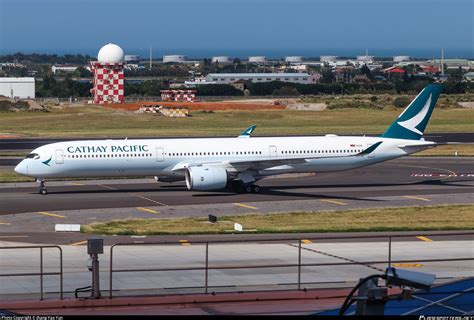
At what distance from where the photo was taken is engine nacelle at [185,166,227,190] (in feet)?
170

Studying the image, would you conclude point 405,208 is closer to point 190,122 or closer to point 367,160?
point 367,160

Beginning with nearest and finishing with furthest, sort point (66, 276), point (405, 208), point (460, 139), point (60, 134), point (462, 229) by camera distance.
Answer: point (66, 276) < point (462, 229) < point (405, 208) < point (460, 139) < point (60, 134)

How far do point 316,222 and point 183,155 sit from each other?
13.2 m

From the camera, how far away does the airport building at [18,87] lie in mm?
170375

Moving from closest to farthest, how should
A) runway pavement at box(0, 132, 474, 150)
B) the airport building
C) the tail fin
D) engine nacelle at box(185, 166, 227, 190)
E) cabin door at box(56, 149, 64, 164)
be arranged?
engine nacelle at box(185, 166, 227, 190)
cabin door at box(56, 149, 64, 164)
the tail fin
runway pavement at box(0, 132, 474, 150)
the airport building

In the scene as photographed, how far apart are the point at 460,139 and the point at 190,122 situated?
34.0m

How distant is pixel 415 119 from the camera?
5856cm

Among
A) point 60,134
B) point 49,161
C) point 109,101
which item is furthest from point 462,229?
→ point 109,101

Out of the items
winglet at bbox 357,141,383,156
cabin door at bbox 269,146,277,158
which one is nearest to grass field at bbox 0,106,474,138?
winglet at bbox 357,141,383,156

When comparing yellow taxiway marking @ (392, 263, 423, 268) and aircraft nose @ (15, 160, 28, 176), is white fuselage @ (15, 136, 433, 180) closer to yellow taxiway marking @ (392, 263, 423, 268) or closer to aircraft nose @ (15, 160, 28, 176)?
aircraft nose @ (15, 160, 28, 176)

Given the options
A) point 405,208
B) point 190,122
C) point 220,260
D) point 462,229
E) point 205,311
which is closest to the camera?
point 205,311

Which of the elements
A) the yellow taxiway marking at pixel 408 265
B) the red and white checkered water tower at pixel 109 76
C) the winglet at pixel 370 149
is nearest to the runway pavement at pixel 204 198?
the winglet at pixel 370 149

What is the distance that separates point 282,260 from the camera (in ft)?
106

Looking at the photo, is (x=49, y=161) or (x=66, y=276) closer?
(x=66, y=276)
